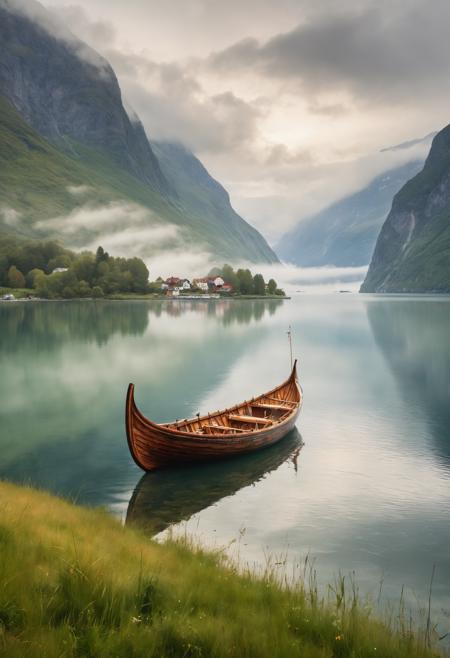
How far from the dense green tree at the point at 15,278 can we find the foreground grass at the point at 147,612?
200144 millimetres

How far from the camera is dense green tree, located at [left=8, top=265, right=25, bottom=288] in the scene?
195 m

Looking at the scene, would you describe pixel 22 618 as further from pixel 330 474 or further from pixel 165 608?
pixel 330 474

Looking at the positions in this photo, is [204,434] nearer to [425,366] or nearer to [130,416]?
[130,416]

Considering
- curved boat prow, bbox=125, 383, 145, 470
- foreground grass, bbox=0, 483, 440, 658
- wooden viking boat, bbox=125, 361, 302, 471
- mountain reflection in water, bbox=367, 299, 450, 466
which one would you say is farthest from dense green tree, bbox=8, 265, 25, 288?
foreground grass, bbox=0, 483, 440, 658

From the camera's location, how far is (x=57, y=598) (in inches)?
297

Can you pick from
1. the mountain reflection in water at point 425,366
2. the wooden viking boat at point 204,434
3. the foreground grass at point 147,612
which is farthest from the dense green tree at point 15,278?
the foreground grass at point 147,612

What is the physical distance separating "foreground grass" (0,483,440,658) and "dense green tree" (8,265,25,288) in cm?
20014

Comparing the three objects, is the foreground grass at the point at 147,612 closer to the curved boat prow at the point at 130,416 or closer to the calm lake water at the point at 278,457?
the calm lake water at the point at 278,457

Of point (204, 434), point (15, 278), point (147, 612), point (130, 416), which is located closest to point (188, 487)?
point (204, 434)

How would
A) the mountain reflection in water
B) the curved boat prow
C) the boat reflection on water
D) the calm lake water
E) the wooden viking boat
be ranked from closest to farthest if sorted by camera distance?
the calm lake water → the boat reflection on water → the curved boat prow → the wooden viking boat → the mountain reflection in water

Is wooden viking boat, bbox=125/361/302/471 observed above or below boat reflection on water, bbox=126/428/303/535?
above

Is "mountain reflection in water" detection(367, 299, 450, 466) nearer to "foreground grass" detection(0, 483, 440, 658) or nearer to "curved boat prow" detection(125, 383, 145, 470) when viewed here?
"curved boat prow" detection(125, 383, 145, 470)

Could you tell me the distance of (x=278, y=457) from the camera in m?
25.0

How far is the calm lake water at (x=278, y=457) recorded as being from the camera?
16188 mm
